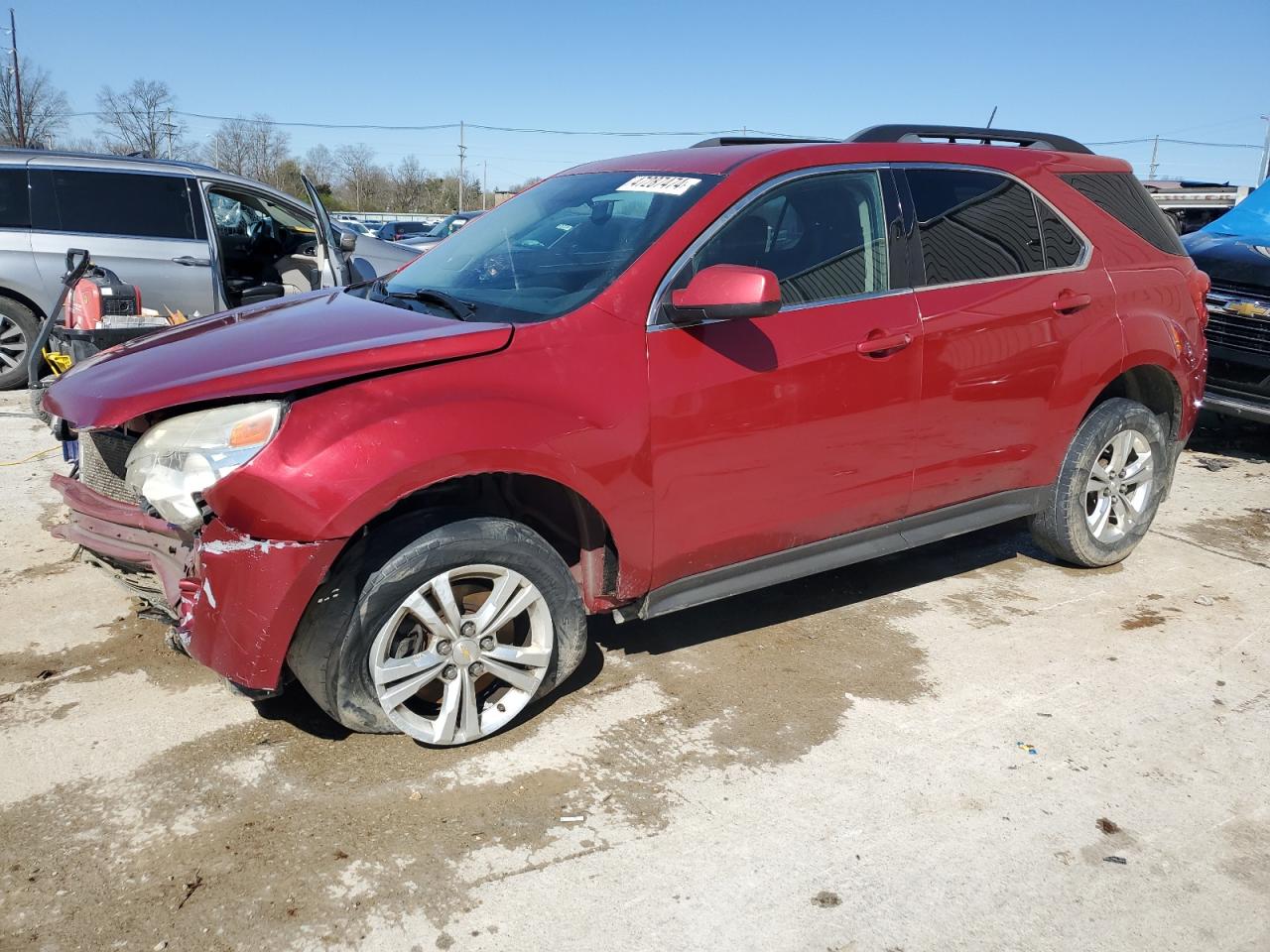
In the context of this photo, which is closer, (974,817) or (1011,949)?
(1011,949)

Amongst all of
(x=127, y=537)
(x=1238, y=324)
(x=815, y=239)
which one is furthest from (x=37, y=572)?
(x=1238, y=324)

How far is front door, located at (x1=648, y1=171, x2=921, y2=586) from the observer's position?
3.23m

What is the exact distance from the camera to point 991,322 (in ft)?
12.9

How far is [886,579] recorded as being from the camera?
471cm

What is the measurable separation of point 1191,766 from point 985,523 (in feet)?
4.37

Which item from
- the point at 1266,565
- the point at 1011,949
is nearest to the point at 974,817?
the point at 1011,949

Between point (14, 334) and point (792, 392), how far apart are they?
7.27 metres

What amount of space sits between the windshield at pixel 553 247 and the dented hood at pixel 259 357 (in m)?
0.24

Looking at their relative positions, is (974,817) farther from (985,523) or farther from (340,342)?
(340,342)

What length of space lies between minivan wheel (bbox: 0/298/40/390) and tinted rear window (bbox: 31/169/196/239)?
2.26ft

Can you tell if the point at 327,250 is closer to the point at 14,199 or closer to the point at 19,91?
the point at 14,199

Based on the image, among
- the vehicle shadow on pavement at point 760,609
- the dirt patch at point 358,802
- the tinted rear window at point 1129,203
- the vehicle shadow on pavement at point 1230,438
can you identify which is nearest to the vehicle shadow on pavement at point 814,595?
the vehicle shadow on pavement at point 760,609

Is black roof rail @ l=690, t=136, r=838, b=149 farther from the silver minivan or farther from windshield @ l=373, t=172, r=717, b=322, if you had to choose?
the silver minivan

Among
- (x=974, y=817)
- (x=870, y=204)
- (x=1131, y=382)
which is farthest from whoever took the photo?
(x=1131, y=382)
